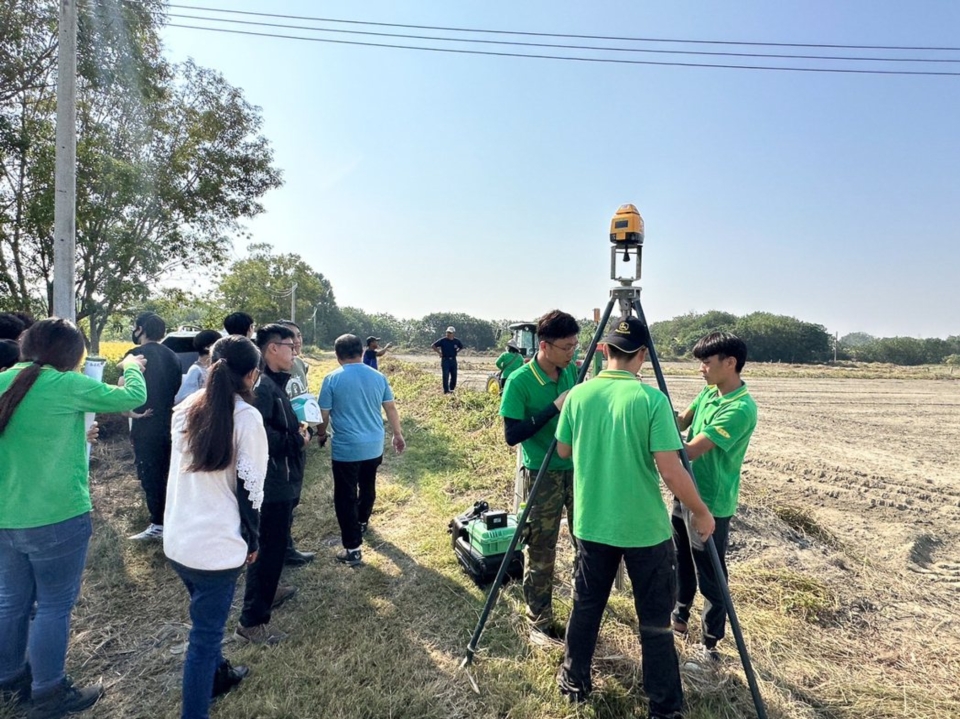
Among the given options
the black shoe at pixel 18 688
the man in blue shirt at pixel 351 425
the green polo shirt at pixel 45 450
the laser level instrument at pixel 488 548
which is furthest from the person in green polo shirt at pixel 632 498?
the black shoe at pixel 18 688

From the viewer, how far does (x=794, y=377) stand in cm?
2773

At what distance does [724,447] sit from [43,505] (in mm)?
3209

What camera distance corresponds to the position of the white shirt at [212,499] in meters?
2.05

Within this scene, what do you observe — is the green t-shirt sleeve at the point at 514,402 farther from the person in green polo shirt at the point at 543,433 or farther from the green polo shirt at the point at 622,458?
the green polo shirt at the point at 622,458

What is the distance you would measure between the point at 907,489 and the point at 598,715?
6794 mm

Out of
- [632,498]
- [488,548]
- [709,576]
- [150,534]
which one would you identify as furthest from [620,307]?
[150,534]

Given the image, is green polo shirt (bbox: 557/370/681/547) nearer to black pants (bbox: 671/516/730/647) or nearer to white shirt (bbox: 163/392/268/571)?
black pants (bbox: 671/516/730/647)

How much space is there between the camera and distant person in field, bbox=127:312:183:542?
412 cm

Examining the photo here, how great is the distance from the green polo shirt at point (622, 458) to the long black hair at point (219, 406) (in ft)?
4.95

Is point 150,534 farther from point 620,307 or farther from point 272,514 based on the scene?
point 620,307

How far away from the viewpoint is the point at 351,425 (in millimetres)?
3791

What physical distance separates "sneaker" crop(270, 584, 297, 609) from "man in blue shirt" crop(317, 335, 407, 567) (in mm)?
→ 554

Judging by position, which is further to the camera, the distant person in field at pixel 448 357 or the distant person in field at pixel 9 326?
the distant person in field at pixel 448 357

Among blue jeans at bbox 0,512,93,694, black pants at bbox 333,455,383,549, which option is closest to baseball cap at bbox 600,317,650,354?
black pants at bbox 333,455,383,549
